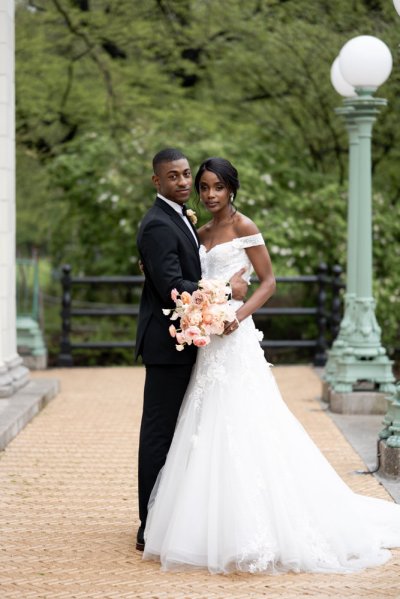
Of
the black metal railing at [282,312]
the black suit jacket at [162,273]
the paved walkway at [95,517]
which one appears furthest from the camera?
the black metal railing at [282,312]

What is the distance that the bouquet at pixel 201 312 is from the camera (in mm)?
5797

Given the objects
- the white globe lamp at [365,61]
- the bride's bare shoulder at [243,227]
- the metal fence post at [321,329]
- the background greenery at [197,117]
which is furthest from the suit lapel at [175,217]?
the background greenery at [197,117]

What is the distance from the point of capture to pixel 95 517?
7.12 m

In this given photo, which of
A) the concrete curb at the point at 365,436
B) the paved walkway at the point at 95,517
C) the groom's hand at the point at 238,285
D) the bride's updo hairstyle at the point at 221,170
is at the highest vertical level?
the bride's updo hairstyle at the point at 221,170

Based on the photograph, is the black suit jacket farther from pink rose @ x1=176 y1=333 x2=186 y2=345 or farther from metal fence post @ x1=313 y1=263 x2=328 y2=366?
metal fence post @ x1=313 y1=263 x2=328 y2=366

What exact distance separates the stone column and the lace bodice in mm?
5081

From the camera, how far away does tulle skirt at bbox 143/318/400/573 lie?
583cm

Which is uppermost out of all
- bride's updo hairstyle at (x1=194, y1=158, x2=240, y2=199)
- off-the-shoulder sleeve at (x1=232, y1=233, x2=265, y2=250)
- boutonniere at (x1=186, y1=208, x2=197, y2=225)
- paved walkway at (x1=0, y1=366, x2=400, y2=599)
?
bride's updo hairstyle at (x1=194, y1=158, x2=240, y2=199)

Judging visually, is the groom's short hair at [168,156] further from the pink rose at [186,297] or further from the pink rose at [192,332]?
the pink rose at [192,332]

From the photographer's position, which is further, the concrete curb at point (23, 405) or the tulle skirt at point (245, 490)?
the concrete curb at point (23, 405)

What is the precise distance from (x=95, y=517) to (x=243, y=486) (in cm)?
155

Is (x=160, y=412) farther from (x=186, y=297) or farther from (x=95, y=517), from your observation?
(x=95, y=517)

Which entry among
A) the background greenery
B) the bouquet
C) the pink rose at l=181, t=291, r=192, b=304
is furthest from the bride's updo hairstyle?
the background greenery

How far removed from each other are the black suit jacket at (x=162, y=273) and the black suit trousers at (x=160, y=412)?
0.07m
